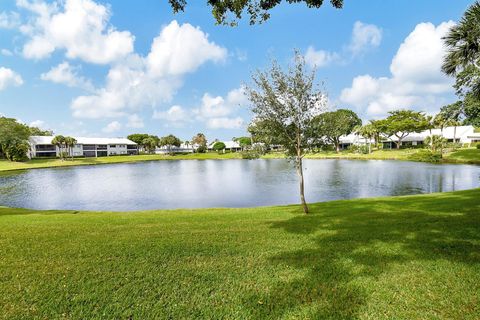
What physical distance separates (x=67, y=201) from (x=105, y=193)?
5.45 meters

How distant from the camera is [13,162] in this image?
88812 millimetres

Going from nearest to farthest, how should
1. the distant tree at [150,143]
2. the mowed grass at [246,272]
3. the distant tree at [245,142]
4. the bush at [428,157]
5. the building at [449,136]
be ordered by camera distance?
the mowed grass at [246,272] < the distant tree at [245,142] < the bush at [428,157] < the building at [449,136] < the distant tree at [150,143]

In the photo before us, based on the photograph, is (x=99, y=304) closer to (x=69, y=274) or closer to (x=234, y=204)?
(x=69, y=274)

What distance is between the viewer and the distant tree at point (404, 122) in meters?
92.5

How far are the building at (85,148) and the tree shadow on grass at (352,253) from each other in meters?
129

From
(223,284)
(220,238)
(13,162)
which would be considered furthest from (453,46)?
(13,162)

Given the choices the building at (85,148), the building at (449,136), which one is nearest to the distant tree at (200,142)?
the building at (85,148)

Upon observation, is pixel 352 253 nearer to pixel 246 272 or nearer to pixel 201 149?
A: pixel 246 272

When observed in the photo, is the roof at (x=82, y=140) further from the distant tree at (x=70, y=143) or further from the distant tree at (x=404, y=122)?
the distant tree at (x=404, y=122)

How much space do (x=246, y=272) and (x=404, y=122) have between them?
335 feet

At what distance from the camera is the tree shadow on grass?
18.7 feet

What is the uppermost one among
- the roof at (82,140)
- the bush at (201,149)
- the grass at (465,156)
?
Result: the roof at (82,140)

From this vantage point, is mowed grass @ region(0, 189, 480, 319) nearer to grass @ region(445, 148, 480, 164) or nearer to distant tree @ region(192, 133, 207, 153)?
grass @ region(445, 148, 480, 164)

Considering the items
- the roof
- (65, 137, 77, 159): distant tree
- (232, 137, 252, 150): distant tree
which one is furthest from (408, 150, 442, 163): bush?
the roof
